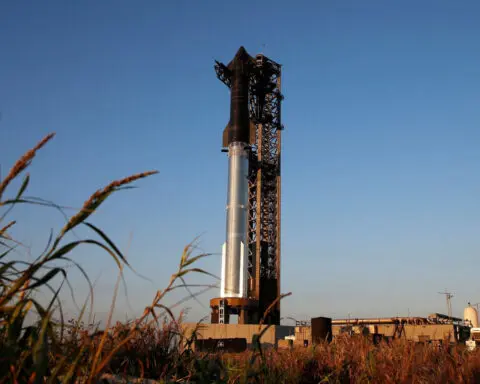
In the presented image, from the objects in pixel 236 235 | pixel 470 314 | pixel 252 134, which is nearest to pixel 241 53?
pixel 252 134

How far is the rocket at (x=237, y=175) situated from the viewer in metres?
49.2

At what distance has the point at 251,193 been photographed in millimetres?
59844

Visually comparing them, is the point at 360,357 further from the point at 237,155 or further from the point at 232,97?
the point at 232,97

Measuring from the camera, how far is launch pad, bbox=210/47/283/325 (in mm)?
50034

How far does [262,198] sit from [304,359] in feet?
165

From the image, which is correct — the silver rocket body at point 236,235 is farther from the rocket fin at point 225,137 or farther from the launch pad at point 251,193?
the rocket fin at point 225,137

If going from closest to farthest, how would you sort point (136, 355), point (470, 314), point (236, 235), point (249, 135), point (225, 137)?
point (136, 355) < point (236, 235) < point (470, 314) < point (249, 135) < point (225, 137)

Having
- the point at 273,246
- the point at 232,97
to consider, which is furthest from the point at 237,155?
the point at 273,246

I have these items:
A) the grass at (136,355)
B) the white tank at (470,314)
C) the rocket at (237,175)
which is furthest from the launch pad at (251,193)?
the grass at (136,355)

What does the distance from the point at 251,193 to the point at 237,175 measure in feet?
26.5

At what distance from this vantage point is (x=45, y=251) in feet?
7.83

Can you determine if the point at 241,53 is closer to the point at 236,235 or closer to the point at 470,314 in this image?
the point at 236,235

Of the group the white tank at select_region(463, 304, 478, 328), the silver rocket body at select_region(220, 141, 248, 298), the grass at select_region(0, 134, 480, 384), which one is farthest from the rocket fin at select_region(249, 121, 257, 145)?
the grass at select_region(0, 134, 480, 384)

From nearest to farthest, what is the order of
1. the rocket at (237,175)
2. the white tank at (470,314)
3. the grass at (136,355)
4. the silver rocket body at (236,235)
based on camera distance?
the grass at (136,355) < the silver rocket body at (236,235) < the rocket at (237,175) < the white tank at (470,314)
